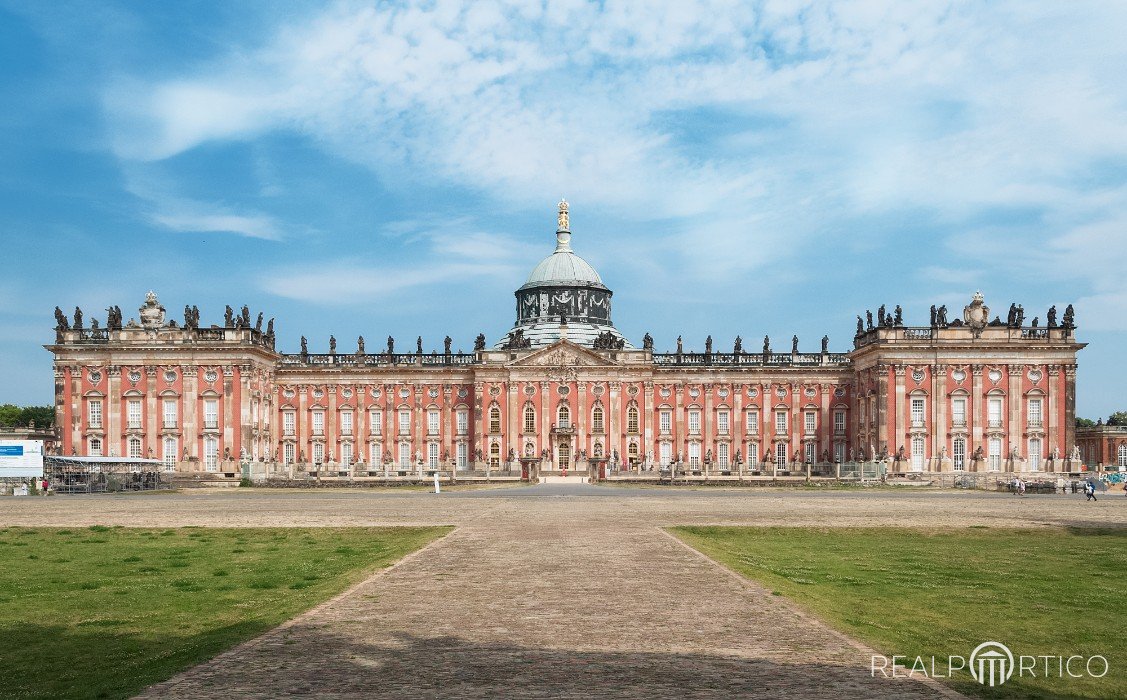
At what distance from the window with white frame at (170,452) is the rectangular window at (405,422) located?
1909cm

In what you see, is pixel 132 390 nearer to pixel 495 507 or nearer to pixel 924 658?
pixel 495 507

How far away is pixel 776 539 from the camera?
26438 millimetres

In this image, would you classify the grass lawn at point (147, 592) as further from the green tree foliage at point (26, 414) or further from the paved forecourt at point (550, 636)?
the green tree foliage at point (26, 414)

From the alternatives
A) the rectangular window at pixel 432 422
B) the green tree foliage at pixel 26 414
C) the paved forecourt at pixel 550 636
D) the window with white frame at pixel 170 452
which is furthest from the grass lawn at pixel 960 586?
the green tree foliage at pixel 26 414

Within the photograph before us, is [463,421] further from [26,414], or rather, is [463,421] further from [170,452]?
[26,414]

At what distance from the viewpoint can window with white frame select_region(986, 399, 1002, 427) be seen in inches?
3164

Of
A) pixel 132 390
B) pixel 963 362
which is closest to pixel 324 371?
pixel 132 390

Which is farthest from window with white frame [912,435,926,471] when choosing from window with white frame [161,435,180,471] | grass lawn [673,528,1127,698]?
window with white frame [161,435,180,471]

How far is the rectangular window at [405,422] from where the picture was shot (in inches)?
3573

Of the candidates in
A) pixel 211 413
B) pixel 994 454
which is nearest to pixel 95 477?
pixel 211 413

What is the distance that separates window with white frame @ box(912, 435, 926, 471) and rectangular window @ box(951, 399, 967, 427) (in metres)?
2.98

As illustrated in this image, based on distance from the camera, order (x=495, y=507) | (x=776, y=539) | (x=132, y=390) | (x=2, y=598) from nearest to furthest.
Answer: (x=2, y=598) < (x=776, y=539) < (x=495, y=507) < (x=132, y=390)

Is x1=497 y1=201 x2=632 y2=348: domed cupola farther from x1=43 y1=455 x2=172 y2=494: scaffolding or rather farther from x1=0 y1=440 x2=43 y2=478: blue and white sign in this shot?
x1=0 y1=440 x2=43 y2=478: blue and white sign

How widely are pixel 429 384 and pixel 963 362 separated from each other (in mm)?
44321
